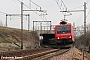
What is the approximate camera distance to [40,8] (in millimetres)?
39688

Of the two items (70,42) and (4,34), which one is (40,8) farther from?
(4,34)

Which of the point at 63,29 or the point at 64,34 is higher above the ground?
the point at 63,29

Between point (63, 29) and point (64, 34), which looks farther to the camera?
point (63, 29)

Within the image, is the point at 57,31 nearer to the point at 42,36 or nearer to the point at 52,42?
the point at 52,42

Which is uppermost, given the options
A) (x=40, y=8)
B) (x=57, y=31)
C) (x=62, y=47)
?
(x=40, y=8)

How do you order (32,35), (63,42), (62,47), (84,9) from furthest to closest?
(32,35) → (84,9) → (62,47) → (63,42)

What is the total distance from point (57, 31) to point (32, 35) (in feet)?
124

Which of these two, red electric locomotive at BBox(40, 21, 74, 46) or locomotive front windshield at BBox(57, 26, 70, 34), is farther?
locomotive front windshield at BBox(57, 26, 70, 34)

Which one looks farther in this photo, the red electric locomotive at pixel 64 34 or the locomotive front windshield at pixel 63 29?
the locomotive front windshield at pixel 63 29

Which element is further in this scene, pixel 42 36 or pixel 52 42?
pixel 42 36

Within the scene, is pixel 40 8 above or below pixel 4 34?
above

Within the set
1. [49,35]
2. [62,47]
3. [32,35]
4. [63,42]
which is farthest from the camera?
[32,35]

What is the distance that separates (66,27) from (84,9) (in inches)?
290

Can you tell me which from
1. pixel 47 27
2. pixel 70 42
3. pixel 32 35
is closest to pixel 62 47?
pixel 70 42
